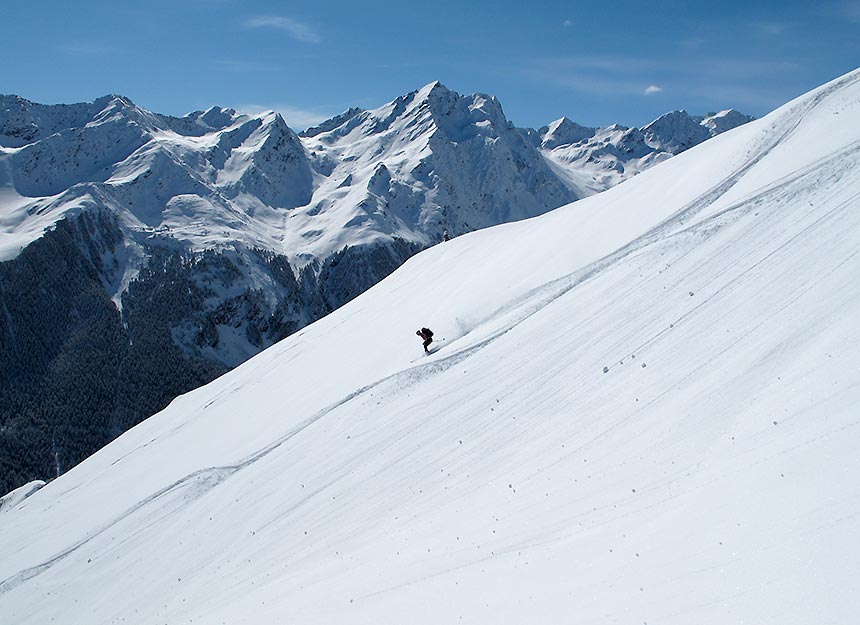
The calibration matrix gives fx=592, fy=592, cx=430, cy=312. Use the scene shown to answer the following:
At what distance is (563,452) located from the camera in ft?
52.2

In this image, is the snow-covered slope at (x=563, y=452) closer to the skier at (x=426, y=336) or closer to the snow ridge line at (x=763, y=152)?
the snow ridge line at (x=763, y=152)

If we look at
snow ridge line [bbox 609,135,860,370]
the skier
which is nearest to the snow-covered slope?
snow ridge line [bbox 609,135,860,370]

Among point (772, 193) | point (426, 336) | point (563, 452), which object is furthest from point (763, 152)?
point (563, 452)

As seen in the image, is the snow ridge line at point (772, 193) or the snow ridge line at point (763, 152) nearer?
the snow ridge line at point (772, 193)

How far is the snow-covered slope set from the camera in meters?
9.99

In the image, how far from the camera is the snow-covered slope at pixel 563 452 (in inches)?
393

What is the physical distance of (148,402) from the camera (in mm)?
149750

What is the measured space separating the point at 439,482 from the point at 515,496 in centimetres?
368

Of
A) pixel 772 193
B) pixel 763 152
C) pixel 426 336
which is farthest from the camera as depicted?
pixel 763 152

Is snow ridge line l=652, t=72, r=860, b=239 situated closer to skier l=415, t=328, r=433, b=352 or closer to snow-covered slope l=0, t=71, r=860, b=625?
snow-covered slope l=0, t=71, r=860, b=625

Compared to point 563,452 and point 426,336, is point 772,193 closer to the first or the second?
point 563,452

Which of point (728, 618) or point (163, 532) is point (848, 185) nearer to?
point (728, 618)

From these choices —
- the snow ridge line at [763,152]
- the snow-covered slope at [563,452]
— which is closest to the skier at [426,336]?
the snow-covered slope at [563,452]

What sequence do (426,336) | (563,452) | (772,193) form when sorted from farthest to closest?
1. (426,336)
2. (772,193)
3. (563,452)
